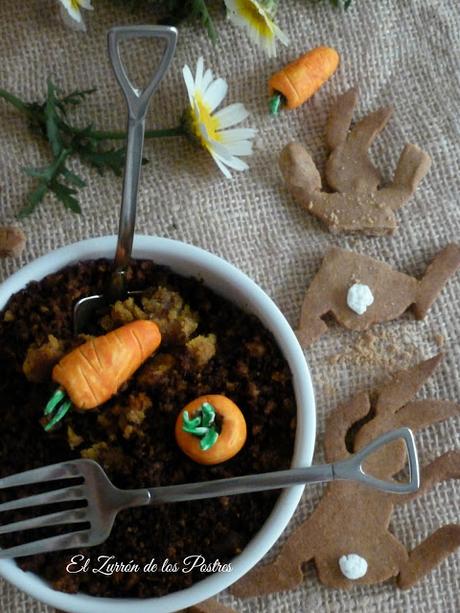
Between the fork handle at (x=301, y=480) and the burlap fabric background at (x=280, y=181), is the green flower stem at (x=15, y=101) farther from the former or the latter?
the fork handle at (x=301, y=480)

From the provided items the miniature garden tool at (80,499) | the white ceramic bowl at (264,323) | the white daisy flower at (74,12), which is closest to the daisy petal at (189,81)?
the white daisy flower at (74,12)

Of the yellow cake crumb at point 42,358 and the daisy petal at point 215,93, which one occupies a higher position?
the daisy petal at point 215,93

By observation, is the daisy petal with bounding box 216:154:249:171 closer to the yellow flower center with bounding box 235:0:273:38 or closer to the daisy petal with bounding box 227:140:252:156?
the daisy petal with bounding box 227:140:252:156

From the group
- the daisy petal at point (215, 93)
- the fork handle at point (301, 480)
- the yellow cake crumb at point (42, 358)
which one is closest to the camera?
the fork handle at point (301, 480)

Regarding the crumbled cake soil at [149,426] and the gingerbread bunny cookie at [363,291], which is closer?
the crumbled cake soil at [149,426]

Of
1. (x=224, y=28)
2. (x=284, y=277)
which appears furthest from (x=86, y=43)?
(x=284, y=277)

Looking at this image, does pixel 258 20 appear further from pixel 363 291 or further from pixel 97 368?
pixel 97 368

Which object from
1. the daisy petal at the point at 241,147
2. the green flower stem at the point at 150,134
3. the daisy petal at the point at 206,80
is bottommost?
the daisy petal at the point at 241,147
